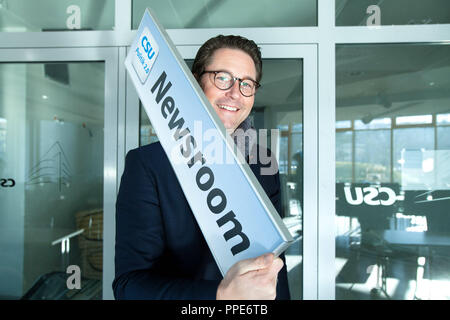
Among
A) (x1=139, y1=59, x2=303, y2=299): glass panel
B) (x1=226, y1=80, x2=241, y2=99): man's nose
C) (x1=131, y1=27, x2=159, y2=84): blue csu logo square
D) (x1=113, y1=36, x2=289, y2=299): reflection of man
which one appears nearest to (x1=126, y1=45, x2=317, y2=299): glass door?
(x1=139, y1=59, x2=303, y2=299): glass panel

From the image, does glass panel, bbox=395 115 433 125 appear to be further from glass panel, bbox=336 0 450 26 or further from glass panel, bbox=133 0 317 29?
glass panel, bbox=133 0 317 29

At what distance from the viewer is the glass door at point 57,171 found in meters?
1.94

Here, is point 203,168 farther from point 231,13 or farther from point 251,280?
point 231,13

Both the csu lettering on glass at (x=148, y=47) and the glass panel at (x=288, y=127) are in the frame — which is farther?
the glass panel at (x=288, y=127)

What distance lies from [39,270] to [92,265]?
51 centimetres

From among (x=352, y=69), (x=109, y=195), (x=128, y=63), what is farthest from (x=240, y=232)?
(x=352, y=69)

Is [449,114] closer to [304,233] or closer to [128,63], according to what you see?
[304,233]

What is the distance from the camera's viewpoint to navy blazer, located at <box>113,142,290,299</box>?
0.66 meters

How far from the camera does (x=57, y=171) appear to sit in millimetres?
2041

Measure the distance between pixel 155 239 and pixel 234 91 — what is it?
53cm

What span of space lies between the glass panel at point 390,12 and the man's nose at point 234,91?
141 centimetres

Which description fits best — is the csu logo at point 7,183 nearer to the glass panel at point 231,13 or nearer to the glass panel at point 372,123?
the glass panel at point 231,13

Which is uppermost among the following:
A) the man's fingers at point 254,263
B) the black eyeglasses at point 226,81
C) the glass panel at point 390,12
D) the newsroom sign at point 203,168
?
the glass panel at point 390,12

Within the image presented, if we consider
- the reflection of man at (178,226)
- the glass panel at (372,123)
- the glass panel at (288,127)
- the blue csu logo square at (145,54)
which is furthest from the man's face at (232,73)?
the glass panel at (372,123)
